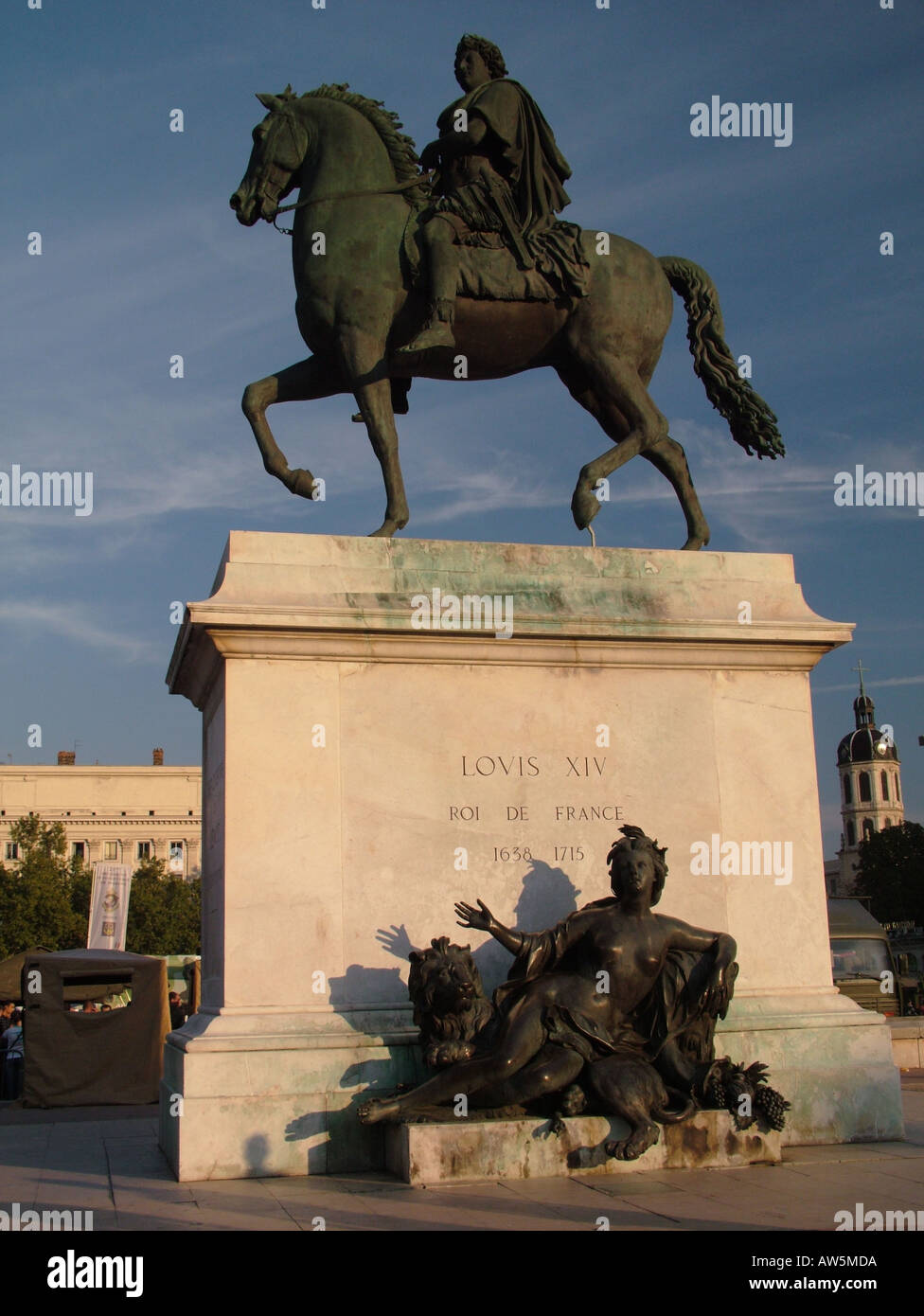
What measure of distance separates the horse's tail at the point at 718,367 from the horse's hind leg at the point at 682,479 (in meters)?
0.55

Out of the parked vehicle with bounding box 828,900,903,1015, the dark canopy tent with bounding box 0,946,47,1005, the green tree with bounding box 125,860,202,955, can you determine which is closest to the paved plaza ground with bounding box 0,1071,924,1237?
the dark canopy tent with bounding box 0,946,47,1005

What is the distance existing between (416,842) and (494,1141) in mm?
2209

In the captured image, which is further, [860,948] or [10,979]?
[860,948]

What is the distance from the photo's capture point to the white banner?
81.8 feet

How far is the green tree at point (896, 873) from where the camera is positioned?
3474 inches

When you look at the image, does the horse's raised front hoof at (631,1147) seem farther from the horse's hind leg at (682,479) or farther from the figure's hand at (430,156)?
the figure's hand at (430,156)

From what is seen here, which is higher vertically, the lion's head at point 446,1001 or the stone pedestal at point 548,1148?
the lion's head at point 446,1001

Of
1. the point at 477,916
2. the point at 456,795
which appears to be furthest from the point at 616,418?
the point at 477,916

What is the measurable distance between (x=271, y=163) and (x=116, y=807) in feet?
321

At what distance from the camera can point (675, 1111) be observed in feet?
27.9

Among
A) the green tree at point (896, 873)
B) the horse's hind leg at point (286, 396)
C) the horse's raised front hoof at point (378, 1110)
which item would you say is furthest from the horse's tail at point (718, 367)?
the green tree at point (896, 873)

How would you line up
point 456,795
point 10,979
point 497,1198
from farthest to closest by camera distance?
point 10,979 < point 456,795 < point 497,1198

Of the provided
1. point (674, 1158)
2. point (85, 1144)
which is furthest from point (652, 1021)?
point (85, 1144)

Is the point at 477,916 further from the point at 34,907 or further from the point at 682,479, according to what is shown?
the point at 34,907
